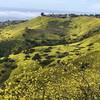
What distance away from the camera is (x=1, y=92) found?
64.5 metres

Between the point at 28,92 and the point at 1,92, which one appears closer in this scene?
the point at 28,92

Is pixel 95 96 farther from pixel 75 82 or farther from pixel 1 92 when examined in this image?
pixel 1 92

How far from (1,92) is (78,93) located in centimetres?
1401

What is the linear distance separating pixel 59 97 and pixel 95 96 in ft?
18.1

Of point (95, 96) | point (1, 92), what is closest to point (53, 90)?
point (95, 96)

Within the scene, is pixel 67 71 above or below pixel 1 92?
above

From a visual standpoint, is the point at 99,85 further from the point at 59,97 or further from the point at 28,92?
the point at 28,92

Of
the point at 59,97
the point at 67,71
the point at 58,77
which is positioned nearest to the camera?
the point at 59,97

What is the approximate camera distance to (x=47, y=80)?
6197 centimetres

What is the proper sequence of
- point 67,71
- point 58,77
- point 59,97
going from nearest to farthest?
1. point 59,97
2. point 67,71
3. point 58,77

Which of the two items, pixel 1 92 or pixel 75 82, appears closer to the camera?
pixel 75 82

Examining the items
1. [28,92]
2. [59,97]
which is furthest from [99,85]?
[28,92]

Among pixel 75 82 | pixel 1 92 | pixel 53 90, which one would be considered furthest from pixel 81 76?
pixel 1 92

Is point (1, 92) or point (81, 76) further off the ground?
point (81, 76)
